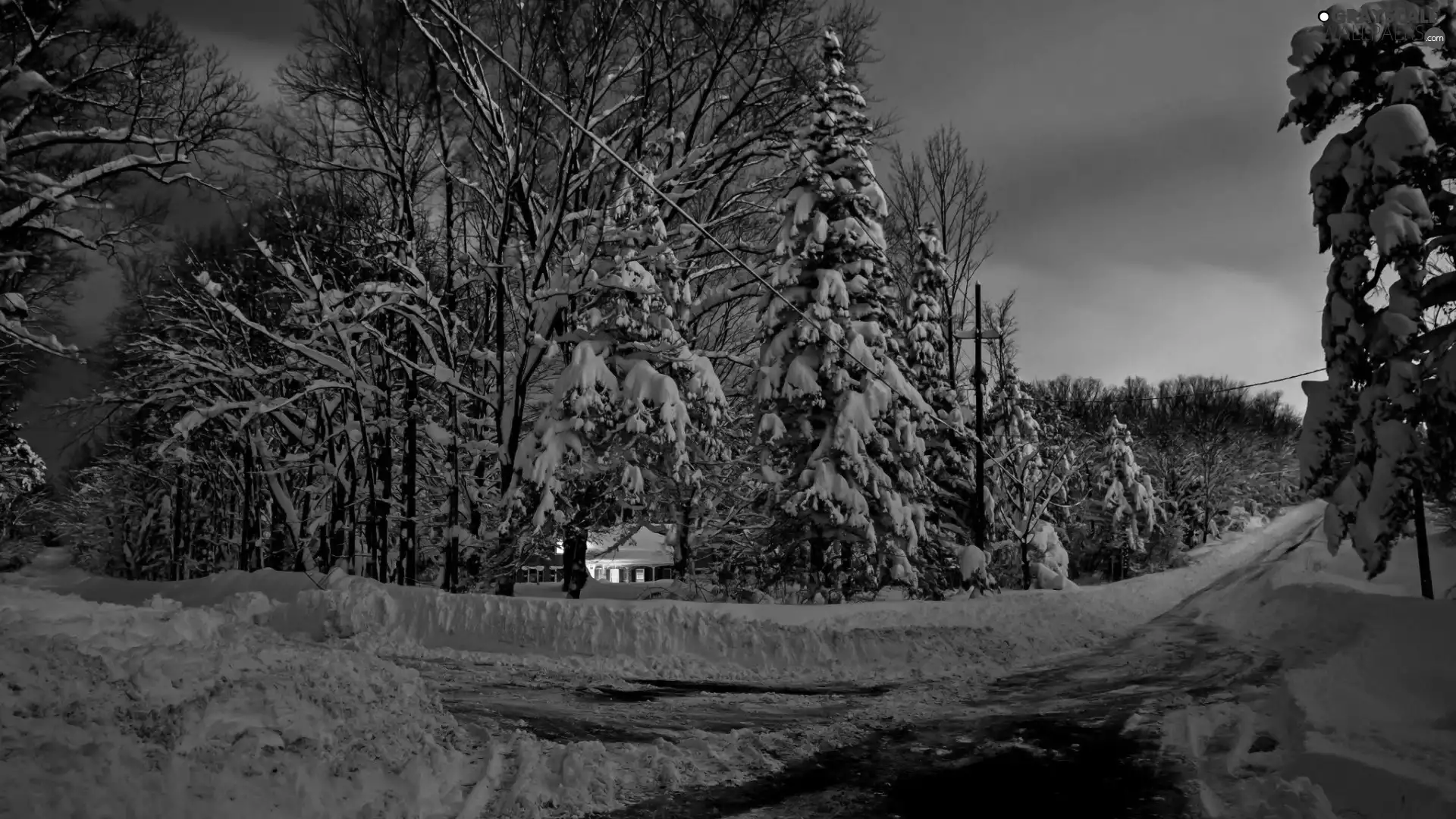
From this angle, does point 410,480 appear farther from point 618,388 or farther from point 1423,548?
point 1423,548

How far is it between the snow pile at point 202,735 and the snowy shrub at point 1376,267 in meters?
12.6

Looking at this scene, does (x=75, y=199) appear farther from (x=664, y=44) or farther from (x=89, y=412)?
(x=664, y=44)

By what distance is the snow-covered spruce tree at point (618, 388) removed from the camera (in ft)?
55.7

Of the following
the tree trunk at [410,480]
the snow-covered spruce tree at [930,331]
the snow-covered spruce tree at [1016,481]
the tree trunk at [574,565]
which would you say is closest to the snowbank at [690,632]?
the tree trunk at [574,565]

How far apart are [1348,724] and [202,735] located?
8.78 metres

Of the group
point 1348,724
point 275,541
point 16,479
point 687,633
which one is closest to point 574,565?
point 687,633

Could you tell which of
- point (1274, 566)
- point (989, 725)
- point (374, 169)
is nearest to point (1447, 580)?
point (1274, 566)

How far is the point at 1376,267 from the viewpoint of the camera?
1305 centimetres

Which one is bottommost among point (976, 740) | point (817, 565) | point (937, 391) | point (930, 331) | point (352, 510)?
point (976, 740)

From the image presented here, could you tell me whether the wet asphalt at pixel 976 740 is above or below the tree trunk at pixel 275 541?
below

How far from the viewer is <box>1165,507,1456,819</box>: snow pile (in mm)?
5695

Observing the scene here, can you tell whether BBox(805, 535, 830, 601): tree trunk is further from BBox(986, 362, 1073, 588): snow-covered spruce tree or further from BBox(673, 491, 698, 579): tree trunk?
BBox(986, 362, 1073, 588): snow-covered spruce tree

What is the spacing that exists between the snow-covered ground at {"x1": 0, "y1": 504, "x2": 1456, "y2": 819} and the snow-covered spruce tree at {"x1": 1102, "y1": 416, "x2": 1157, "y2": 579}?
35.9 meters

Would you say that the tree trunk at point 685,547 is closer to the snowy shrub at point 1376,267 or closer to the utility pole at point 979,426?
the utility pole at point 979,426
